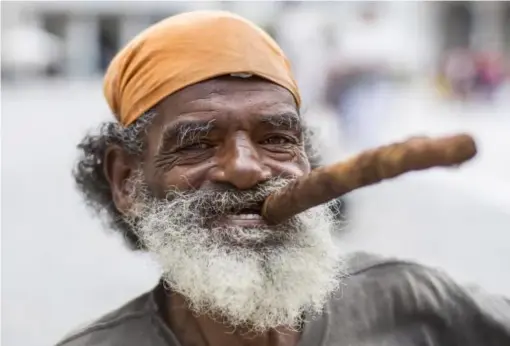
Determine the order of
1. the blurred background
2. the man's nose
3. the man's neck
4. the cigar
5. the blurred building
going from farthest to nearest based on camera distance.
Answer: the blurred building, the blurred background, the man's neck, the man's nose, the cigar

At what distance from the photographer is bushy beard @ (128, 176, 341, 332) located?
2381 mm

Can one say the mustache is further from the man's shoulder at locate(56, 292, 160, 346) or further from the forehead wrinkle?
the man's shoulder at locate(56, 292, 160, 346)

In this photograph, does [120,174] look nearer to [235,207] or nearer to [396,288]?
[235,207]

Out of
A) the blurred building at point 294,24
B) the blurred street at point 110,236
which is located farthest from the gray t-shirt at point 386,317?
the blurred building at point 294,24

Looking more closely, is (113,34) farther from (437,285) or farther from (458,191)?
(437,285)

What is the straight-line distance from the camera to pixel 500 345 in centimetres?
262

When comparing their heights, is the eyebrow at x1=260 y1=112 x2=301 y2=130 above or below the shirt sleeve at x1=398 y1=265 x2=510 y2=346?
above

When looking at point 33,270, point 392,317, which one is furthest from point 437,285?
point 33,270

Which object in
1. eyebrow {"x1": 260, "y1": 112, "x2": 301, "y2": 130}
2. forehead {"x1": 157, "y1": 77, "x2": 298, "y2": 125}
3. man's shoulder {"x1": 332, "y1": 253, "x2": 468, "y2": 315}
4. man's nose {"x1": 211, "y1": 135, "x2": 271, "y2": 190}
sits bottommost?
man's shoulder {"x1": 332, "y1": 253, "x2": 468, "y2": 315}

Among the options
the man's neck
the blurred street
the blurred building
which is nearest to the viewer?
the man's neck

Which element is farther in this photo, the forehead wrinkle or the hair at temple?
the hair at temple

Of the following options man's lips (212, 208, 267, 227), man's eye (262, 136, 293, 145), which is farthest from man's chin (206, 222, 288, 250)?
man's eye (262, 136, 293, 145)

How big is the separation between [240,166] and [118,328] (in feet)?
1.74

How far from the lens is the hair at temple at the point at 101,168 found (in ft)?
8.86
